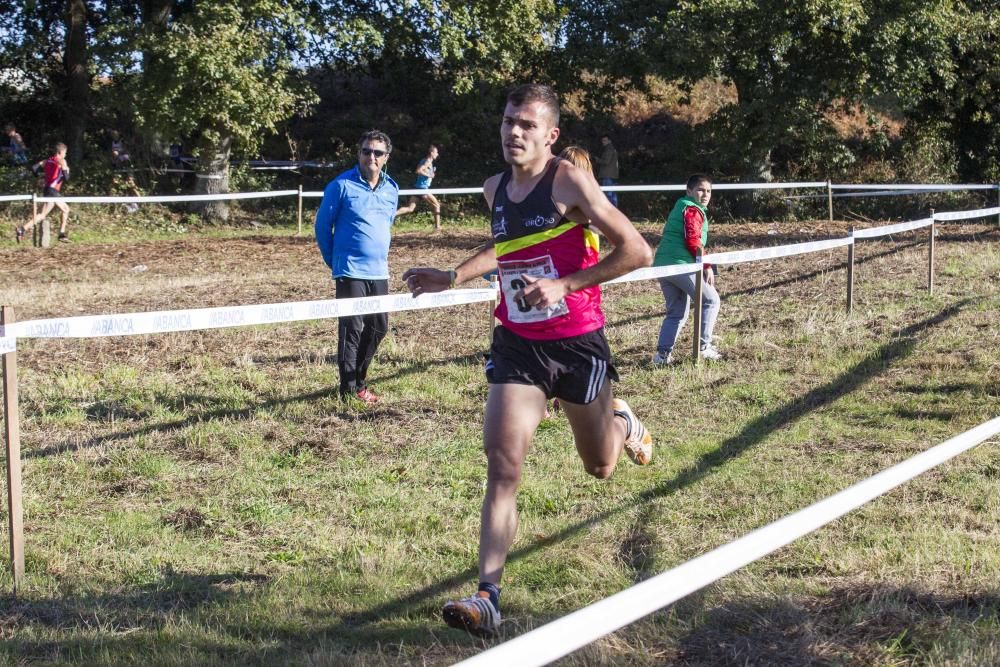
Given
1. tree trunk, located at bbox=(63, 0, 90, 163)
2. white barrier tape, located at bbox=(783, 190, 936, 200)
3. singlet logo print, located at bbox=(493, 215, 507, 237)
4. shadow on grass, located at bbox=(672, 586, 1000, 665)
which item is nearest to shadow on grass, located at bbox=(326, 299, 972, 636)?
shadow on grass, located at bbox=(672, 586, 1000, 665)

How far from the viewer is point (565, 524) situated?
5465 mm

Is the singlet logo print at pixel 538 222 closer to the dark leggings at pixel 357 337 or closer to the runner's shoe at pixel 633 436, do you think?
the runner's shoe at pixel 633 436

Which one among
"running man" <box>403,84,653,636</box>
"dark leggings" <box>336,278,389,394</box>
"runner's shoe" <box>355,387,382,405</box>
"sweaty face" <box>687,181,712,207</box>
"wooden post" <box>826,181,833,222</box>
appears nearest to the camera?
"running man" <box>403,84,653,636</box>

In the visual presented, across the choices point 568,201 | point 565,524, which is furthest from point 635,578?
point 568,201

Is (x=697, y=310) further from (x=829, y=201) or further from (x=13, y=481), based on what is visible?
(x=829, y=201)

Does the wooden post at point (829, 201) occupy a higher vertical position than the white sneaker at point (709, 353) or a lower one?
higher

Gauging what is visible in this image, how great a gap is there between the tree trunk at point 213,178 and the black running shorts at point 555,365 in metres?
20.7

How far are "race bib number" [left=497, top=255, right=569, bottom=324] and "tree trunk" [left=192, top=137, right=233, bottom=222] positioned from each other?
811 inches

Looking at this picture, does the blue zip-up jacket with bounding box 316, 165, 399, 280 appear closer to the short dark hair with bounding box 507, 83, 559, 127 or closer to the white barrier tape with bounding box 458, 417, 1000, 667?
the short dark hair with bounding box 507, 83, 559, 127

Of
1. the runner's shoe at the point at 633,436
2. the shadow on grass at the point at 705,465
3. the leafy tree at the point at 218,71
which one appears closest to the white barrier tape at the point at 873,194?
the leafy tree at the point at 218,71

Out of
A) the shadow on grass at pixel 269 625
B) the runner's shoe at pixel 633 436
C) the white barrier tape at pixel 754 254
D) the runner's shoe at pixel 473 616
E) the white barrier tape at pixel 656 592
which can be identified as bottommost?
the shadow on grass at pixel 269 625

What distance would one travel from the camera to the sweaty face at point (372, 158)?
25.4 ft

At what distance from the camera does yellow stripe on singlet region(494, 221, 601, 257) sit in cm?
430

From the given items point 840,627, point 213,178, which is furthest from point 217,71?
point 840,627
